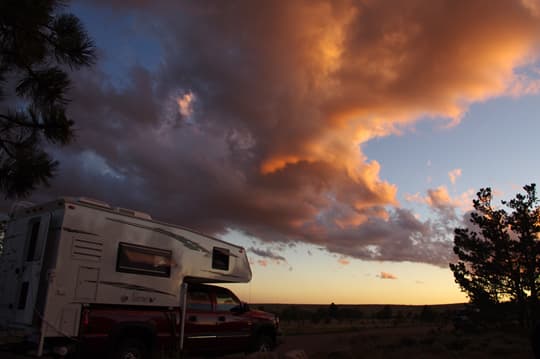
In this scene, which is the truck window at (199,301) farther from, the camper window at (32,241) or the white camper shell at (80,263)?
the camper window at (32,241)

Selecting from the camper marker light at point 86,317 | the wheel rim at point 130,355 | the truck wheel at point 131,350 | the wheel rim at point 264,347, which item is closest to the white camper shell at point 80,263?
the camper marker light at point 86,317

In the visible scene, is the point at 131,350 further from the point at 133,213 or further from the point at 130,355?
the point at 133,213

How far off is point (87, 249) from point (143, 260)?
136 centimetres

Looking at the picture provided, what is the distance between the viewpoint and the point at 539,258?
24250mm

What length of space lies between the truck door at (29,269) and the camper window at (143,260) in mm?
1497

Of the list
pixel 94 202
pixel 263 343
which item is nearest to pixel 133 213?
pixel 94 202

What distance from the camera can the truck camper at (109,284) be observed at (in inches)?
338

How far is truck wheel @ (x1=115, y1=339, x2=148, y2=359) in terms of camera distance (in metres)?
9.27

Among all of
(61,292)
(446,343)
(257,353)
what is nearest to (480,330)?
(446,343)

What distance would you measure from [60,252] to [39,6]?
440 centimetres

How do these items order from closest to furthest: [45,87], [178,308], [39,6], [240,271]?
[39,6] < [45,87] < [178,308] < [240,271]

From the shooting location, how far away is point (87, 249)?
909cm

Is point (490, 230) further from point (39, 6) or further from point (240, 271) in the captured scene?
point (39, 6)

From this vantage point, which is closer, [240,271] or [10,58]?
[10,58]
